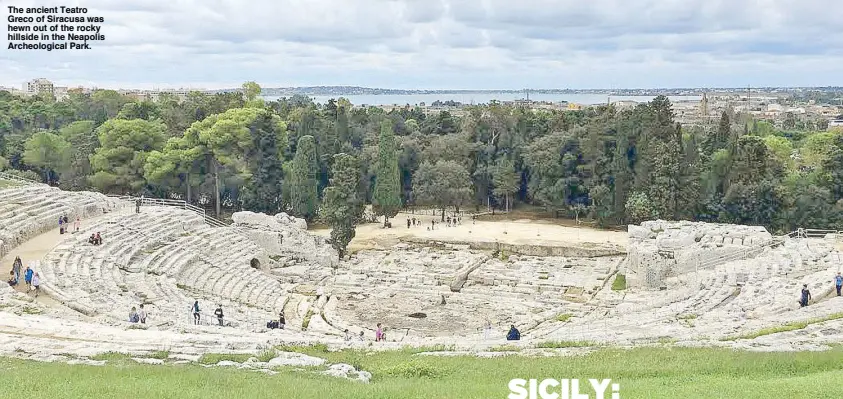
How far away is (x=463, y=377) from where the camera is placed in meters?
12.9

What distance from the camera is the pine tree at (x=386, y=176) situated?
1860 inches

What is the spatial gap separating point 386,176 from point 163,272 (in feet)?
70.8

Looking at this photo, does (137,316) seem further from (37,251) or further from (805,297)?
(805,297)

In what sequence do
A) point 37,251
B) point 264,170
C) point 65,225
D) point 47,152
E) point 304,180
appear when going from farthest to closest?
point 47,152, point 264,170, point 304,180, point 65,225, point 37,251

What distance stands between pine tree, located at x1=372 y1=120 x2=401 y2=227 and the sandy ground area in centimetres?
175

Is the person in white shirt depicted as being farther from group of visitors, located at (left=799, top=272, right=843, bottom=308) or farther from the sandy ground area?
the sandy ground area

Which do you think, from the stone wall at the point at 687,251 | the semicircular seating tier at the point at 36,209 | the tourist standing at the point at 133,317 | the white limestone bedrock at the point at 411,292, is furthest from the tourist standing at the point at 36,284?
the stone wall at the point at 687,251

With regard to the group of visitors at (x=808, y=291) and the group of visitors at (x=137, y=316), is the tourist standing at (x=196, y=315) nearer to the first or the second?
the group of visitors at (x=137, y=316)

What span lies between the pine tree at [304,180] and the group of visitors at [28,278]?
25646 millimetres

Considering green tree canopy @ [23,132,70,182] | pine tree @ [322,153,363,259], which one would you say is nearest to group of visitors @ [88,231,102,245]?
pine tree @ [322,153,363,259]

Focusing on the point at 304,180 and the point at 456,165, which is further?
the point at 456,165

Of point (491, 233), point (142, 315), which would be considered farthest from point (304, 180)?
point (142, 315)

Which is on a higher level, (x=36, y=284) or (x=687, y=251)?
(x=36, y=284)

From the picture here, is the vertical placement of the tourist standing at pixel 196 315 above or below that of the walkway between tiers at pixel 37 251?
below
